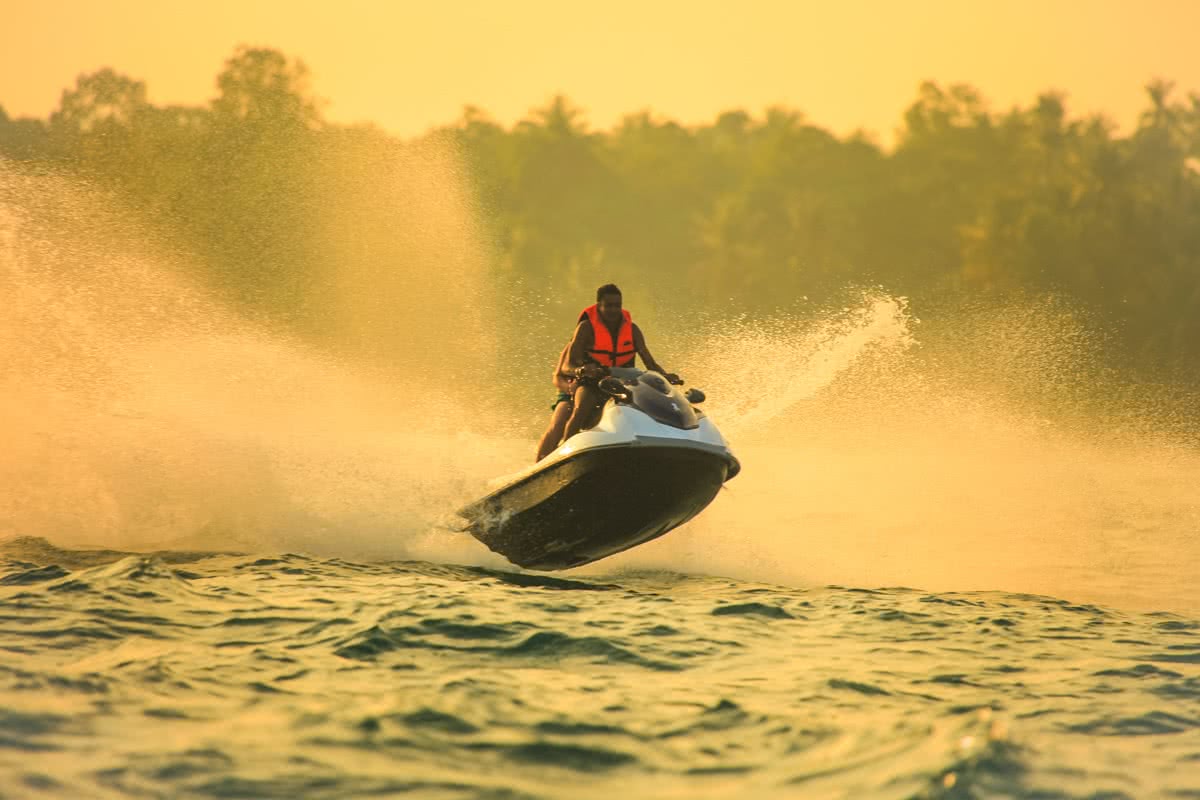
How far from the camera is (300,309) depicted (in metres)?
57.5

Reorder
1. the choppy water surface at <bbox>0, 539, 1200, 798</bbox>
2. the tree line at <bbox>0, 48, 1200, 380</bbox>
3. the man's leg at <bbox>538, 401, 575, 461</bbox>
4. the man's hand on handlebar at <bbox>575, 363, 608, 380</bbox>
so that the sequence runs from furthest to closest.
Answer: the tree line at <bbox>0, 48, 1200, 380</bbox>
the man's leg at <bbox>538, 401, 575, 461</bbox>
the man's hand on handlebar at <bbox>575, 363, 608, 380</bbox>
the choppy water surface at <bbox>0, 539, 1200, 798</bbox>

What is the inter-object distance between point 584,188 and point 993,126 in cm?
2012

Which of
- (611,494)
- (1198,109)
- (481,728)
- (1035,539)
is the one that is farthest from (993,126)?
(481,728)

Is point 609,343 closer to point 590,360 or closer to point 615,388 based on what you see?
point 590,360

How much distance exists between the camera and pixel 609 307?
10.1m

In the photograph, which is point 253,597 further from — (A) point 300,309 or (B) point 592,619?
(A) point 300,309

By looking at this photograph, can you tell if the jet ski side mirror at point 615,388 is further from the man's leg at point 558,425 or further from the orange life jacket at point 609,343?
the man's leg at point 558,425

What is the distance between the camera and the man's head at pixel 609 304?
10.0 m

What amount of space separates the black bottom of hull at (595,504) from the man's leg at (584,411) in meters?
0.36

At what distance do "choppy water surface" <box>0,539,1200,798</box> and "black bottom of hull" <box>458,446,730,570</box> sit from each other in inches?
25.2

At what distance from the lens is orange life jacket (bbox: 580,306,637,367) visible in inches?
401

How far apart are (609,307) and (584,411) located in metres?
0.73

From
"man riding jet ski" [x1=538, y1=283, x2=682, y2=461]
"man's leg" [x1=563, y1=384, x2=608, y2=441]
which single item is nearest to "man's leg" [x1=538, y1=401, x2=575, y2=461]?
"man riding jet ski" [x1=538, y1=283, x2=682, y2=461]

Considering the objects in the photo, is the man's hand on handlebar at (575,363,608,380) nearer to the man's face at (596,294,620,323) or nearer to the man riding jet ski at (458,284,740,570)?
the man riding jet ski at (458,284,740,570)
